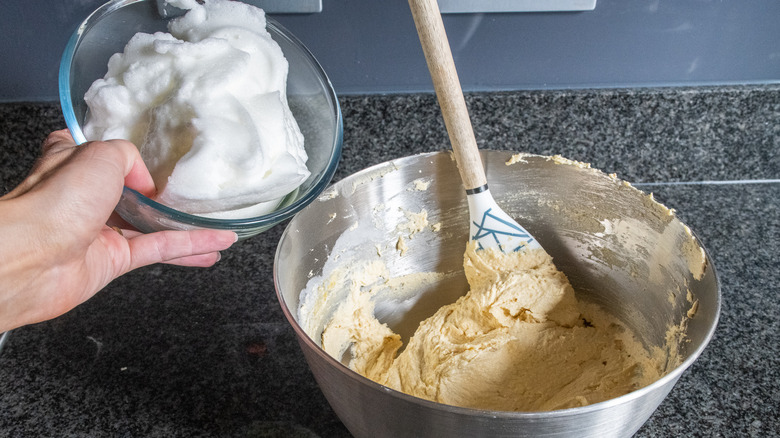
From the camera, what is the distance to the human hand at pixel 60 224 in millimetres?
574

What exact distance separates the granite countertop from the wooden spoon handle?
0.75ft

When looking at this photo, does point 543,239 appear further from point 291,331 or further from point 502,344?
point 291,331

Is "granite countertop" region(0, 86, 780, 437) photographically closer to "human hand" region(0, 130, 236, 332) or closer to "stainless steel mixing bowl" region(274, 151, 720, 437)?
"stainless steel mixing bowl" region(274, 151, 720, 437)

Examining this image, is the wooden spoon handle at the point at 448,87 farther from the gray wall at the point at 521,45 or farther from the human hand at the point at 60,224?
the human hand at the point at 60,224

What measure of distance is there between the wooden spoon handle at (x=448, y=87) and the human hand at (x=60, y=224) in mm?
350

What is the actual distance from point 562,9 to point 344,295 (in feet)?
1.92

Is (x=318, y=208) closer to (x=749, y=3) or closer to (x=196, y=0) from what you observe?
(x=196, y=0)

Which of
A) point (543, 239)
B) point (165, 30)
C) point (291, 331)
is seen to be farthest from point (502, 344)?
point (165, 30)

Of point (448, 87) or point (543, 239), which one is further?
point (543, 239)

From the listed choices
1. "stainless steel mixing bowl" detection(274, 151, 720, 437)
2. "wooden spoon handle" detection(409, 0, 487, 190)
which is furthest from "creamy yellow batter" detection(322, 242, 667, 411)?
"wooden spoon handle" detection(409, 0, 487, 190)

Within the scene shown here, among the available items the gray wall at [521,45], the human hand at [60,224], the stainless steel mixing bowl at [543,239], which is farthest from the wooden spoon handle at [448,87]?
the human hand at [60,224]

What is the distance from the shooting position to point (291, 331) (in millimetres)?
941

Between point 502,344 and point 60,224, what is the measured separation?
0.59m

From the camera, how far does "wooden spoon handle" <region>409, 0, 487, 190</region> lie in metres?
0.78
